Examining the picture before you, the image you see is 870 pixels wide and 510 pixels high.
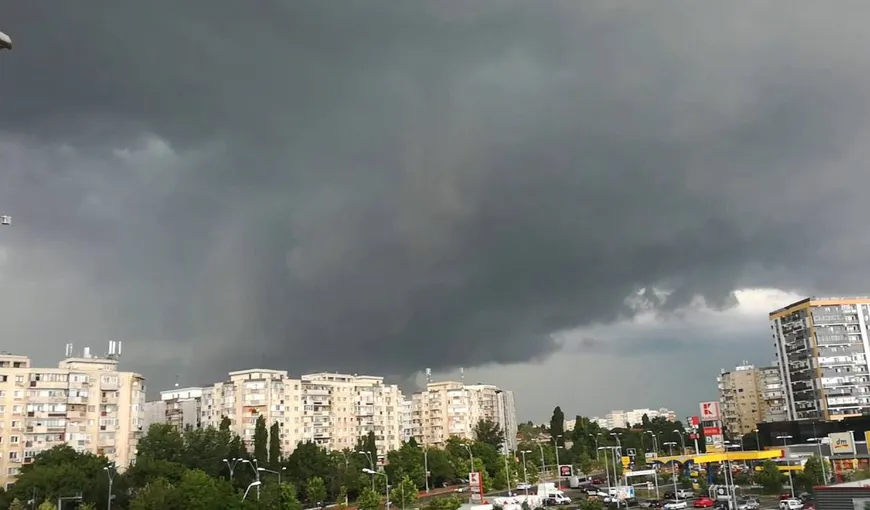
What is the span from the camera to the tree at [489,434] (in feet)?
619

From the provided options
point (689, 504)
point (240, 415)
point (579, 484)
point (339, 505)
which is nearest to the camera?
point (689, 504)

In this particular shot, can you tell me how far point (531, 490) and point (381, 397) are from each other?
65468 mm

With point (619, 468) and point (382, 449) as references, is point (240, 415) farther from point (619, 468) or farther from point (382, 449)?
point (619, 468)

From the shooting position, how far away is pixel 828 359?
150375mm

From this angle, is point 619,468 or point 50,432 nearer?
point 50,432

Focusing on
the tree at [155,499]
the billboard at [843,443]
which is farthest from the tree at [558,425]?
the tree at [155,499]

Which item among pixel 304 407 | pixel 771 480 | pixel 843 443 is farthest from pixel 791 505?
pixel 304 407

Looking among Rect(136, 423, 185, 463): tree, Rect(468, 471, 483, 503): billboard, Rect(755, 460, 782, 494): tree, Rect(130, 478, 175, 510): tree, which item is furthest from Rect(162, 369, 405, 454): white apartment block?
Rect(755, 460, 782, 494): tree

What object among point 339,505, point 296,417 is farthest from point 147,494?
point 296,417

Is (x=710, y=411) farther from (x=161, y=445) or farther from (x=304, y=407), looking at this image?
(x=304, y=407)

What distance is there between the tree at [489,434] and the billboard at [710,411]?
322 ft

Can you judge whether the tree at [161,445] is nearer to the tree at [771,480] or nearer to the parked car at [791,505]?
the parked car at [791,505]

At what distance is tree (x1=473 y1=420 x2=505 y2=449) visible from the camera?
189m

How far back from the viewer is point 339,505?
99875mm
